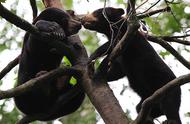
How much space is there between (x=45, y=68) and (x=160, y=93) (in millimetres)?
2946

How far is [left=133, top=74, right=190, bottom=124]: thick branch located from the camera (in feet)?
14.2

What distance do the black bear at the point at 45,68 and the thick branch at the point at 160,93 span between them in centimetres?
209

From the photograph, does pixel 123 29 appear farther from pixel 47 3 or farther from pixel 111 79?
pixel 47 3

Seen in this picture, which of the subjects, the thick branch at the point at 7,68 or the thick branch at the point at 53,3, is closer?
the thick branch at the point at 7,68

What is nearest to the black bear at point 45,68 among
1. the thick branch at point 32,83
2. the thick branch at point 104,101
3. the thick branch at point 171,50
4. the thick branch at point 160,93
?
the thick branch at point 104,101

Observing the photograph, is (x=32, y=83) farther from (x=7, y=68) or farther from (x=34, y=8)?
(x=34, y=8)

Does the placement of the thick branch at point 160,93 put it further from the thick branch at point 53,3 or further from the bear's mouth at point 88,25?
the thick branch at point 53,3

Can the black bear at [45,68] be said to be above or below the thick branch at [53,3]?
below

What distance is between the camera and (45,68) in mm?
7016

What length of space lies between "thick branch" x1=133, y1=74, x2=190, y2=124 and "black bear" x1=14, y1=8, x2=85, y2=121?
209cm

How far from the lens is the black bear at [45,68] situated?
6625 millimetres

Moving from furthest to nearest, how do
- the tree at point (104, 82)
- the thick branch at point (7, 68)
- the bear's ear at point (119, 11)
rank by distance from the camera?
the bear's ear at point (119, 11) → the thick branch at point (7, 68) → the tree at point (104, 82)

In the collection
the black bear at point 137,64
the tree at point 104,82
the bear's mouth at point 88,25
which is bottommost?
the black bear at point 137,64

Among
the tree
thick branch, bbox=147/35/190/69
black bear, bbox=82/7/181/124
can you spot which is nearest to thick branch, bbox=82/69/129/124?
the tree
